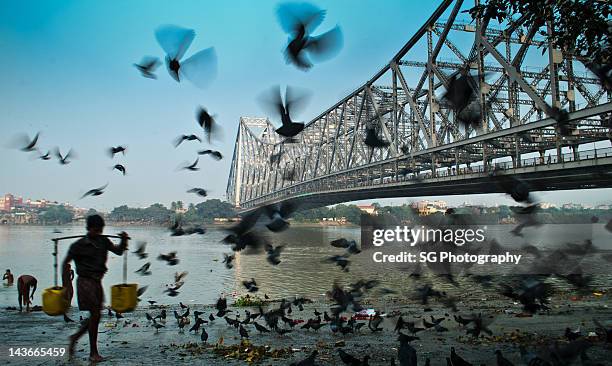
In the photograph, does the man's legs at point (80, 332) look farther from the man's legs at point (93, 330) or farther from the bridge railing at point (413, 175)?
the bridge railing at point (413, 175)

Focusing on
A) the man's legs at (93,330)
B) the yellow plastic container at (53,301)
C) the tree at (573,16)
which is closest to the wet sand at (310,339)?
the man's legs at (93,330)

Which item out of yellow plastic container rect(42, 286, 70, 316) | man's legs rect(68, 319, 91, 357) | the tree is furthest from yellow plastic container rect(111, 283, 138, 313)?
the tree

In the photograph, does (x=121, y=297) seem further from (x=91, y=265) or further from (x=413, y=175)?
(x=413, y=175)

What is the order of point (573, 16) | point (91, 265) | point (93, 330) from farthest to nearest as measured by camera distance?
1. point (573, 16)
2. point (93, 330)
3. point (91, 265)

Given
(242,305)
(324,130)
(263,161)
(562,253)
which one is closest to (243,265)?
(242,305)

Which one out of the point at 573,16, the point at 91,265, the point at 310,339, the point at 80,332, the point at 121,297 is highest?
the point at 573,16

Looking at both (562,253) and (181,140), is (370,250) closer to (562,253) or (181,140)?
(562,253)

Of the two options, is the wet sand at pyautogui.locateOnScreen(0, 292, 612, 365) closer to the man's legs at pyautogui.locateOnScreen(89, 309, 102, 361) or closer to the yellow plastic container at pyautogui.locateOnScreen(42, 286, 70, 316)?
the man's legs at pyautogui.locateOnScreen(89, 309, 102, 361)

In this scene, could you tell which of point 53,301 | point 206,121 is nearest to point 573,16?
point 206,121

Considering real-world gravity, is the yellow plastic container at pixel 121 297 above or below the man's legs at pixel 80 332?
above
